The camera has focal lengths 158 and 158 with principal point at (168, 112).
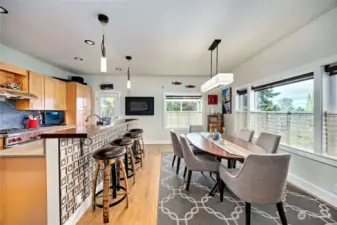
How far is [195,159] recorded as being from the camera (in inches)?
93.2

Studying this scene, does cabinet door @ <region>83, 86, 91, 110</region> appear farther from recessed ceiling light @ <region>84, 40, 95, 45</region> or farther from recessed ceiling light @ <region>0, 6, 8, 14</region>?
recessed ceiling light @ <region>0, 6, 8, 14</region>

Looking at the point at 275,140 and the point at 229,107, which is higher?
the point at 229,107

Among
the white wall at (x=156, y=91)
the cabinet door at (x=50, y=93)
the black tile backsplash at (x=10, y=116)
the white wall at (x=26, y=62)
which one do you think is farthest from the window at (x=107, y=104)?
the black tile backsplash at (x=10, y=116)

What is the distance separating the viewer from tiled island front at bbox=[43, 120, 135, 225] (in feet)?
4.92

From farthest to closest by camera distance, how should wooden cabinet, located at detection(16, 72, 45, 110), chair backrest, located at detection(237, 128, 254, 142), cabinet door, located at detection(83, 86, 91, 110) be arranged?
cabinet door, located at detection(83, 86, 91, 110) < wooden cabinet, located at detection(16, 72, 45, 110) < chair backrest, located at detection(237, 128, 254, 142)

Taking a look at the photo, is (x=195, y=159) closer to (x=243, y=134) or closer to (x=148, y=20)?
(x=243, y=134)

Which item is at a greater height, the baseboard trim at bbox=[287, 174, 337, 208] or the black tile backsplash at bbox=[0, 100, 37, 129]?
the black tile backsplash at bbox=[0, 100, 37, 129]

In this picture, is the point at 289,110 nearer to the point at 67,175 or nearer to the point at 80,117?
the point at 67,175

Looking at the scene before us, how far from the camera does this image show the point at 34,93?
3494 mm

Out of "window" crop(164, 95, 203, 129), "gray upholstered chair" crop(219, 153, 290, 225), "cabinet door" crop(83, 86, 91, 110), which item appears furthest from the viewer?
"window" crop(164, 95, 203, 129)

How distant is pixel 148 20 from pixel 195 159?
2.14m

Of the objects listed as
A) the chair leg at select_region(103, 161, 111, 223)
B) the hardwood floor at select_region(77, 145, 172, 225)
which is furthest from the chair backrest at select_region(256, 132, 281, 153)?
the chair leg at select_region(103, 161, 111, 223)

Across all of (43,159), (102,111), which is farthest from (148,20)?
(102,111)

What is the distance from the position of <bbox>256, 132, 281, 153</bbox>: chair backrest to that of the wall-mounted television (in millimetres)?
3859
